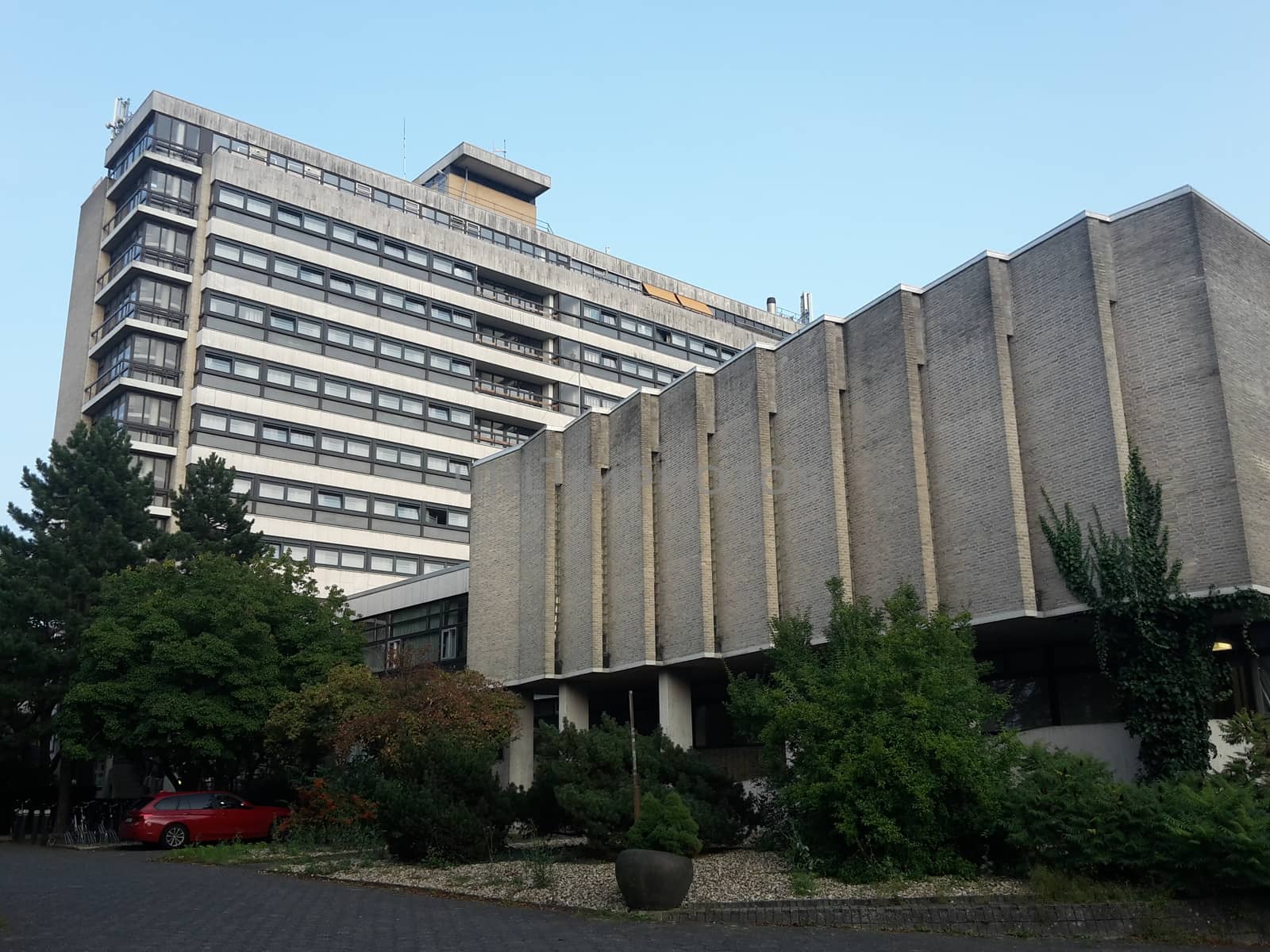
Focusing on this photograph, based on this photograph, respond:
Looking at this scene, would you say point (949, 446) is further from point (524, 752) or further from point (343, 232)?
point (343, 232)

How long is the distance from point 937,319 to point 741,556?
7.20 meters

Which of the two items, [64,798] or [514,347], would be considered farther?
[514,347]

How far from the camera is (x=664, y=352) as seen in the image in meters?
72.7

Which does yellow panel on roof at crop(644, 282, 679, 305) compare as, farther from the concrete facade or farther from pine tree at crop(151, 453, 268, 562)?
the concrete facade

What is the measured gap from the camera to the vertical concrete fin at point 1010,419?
2150 centimetres

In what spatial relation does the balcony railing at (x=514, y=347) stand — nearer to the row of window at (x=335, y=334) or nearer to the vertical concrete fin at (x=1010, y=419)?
the row of window at (x=335, y=334)

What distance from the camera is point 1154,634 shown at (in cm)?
1973

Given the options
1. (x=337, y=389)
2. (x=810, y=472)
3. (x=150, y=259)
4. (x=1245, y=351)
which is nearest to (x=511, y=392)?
(x=337, y=389)

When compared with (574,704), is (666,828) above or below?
below

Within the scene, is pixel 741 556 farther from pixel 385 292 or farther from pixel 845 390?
pixel 385 292

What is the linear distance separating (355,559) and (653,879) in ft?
144

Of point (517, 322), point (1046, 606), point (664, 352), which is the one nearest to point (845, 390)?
point (1046, 606)

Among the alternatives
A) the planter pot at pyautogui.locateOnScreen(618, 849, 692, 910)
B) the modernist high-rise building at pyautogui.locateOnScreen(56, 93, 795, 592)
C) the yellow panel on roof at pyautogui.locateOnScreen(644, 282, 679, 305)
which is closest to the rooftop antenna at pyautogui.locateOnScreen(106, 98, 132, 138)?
the modernist high-rise building at pyautogui.locateOnScreen(56, 93, 795, 592)

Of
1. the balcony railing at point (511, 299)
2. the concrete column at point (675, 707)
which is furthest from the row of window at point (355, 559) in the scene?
the concrete column at point (675, 707)
